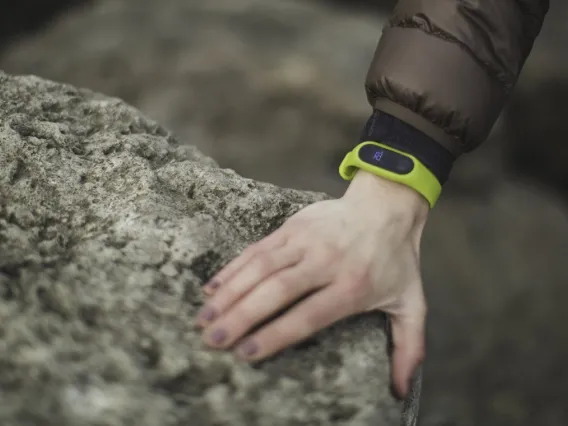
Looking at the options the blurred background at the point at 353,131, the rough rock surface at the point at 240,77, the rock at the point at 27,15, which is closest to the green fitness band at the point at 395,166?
the blurred background at the point at 353,131

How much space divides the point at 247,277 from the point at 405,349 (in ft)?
0.81

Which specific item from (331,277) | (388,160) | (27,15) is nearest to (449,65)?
(388,160)

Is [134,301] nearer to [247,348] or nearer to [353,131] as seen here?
[247,348]

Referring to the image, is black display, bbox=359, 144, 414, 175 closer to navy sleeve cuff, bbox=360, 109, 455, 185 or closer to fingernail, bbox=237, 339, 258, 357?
navy sleeve cuff, bbox=360, 109, 455, 185

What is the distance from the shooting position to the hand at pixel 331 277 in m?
0.78

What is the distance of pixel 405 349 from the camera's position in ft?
2.88

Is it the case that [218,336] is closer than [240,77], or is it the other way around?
[218,336]

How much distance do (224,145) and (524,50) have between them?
4.77 ft

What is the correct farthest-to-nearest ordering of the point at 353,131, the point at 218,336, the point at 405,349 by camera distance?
the point at 353,131 < the point at 405,349 < the point at 218,336

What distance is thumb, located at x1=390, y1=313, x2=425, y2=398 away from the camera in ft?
2.77

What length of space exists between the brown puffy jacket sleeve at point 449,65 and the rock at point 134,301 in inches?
8.9

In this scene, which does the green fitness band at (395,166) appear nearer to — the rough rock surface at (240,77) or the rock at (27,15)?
the rough rock surface at (240,77)

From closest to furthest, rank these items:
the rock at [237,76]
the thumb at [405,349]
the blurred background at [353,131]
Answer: the thumb at [405,349] → the blurred background at [353,131] → the rock at [237,76]

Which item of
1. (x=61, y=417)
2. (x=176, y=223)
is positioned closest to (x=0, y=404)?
(x=61, y=417)
